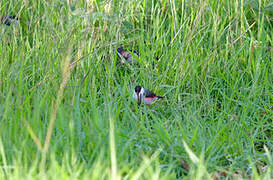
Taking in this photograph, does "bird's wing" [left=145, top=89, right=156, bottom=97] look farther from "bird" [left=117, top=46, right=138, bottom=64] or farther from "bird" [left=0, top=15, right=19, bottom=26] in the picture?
"bird" [left=0, top=15, right=19, bottom=26]

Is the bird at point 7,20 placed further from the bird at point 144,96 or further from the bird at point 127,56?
the bird at point 144,96

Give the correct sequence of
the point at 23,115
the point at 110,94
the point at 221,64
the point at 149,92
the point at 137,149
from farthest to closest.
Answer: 1. the point at 221,64
2. the point at 149,92
3. the point at 110,94
4. the point at 23,115
5. the point at 137,149

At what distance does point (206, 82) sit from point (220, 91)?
170 mm

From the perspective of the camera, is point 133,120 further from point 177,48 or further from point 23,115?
point 177,48

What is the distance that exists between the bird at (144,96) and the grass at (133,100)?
0.05 m

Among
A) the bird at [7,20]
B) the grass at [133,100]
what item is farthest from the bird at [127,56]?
the bird at [7,20]

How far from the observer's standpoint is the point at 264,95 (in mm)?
3592

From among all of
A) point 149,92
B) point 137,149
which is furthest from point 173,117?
point 137,149

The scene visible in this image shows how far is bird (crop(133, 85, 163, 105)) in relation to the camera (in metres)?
3.32

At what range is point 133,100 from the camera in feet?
10.9

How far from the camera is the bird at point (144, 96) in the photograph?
3.32m

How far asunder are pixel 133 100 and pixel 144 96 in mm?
92

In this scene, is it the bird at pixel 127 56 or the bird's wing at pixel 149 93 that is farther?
the bird at pixel 127 56

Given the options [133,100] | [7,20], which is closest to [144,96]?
[133,100]
